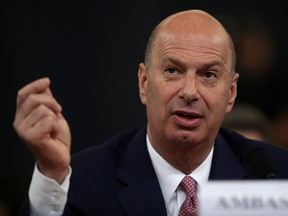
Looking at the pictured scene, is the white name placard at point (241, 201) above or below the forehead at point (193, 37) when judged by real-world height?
below

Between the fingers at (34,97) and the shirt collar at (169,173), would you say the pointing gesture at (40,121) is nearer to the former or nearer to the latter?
the fingers at (34,97)

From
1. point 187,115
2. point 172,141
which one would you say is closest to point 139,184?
point 172,141

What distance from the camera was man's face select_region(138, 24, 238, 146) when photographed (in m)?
2.35

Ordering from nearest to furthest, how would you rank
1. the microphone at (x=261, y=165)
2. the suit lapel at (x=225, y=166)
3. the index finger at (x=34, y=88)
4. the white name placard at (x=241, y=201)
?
1. the white name placard at (x=241, y=201)
2. the index finger at (x=34, y=88)
3. the microphone at (x=261, y=165)
4. the suit lapel at (x=225, y=166)

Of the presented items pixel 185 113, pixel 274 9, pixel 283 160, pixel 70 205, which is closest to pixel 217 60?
pixel 185 113

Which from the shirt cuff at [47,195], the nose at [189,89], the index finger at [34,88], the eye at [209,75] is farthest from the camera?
the eye at [209,75]

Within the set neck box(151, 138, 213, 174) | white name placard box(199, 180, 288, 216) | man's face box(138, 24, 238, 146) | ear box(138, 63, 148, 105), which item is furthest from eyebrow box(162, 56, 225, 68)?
white name placard box(199, 180, 288, 216)

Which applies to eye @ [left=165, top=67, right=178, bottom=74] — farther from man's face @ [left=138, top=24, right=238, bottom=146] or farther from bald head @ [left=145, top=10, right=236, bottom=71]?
bald head @ [left=145, top=10, right=236, bottom=71]

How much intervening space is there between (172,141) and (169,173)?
138mm

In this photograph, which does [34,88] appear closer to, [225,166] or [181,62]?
[181,62]

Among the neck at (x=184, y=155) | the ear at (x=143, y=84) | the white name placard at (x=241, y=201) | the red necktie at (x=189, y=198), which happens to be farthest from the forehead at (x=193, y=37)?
the white name placard at (x=241, y=201)

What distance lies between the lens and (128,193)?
7.84 feet

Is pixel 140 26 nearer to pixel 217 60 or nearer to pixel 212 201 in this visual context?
pixel 217 60

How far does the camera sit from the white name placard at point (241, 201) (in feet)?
5.48
